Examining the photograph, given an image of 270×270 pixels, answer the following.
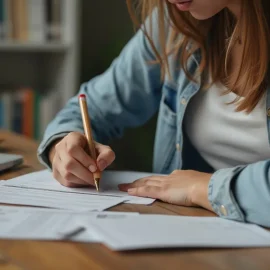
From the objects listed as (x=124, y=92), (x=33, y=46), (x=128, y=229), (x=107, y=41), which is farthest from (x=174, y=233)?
(x=107, y=41)

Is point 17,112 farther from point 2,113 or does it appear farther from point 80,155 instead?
point 80,155

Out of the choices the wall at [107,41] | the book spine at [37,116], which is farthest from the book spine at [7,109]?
the wall at [107,41]

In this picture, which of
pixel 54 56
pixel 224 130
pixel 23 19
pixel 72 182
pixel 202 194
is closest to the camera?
pixel 202 194

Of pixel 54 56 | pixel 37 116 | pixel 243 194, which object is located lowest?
pixel 37 116

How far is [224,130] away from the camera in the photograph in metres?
1.18

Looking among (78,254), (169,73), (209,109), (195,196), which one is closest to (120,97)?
(169,73)

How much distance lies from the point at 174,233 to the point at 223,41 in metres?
0.58

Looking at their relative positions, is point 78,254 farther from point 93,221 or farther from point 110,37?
point 110,37

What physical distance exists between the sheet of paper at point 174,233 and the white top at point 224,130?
1.08 feet

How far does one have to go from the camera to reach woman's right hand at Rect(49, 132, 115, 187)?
3.27ft

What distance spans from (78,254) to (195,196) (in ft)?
0.94

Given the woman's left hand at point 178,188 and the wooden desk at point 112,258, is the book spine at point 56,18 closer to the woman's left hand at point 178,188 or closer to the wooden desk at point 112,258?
the woman's left hand at point 178,188

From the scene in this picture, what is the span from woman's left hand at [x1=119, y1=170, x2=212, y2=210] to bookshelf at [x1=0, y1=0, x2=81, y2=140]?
4.90 feet

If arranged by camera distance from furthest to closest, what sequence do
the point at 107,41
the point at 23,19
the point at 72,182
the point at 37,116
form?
the point at 107,41 < the point at 37,116 < the point at 23,19 < the point at 72,182
